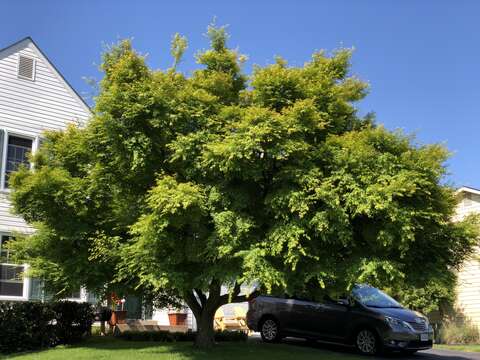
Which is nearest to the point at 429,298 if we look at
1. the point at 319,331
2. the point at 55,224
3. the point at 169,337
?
the point at 319,331

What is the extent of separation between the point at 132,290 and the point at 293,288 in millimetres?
4274

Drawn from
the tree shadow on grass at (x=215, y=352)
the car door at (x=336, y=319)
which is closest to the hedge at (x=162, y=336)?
the tree shadow on grass at (x=215, y=352)

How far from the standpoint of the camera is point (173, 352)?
11.9 m

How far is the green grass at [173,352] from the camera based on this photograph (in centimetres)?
1148

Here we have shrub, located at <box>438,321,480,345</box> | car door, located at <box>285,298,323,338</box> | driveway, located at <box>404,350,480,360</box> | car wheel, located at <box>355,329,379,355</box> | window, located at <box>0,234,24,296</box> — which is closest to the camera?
car wheel, located at <box>355,329,379,355</box>

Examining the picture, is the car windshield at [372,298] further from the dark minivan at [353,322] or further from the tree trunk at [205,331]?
the tree trunk at [205,331]

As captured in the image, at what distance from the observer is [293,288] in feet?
31.0

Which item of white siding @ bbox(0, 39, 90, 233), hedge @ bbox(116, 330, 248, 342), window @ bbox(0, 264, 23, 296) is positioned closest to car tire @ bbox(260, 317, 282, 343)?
hedge @ bbox(116, 330, 248, 342)

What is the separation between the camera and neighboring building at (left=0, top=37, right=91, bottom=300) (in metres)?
17.1

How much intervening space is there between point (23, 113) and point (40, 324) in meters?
7.68

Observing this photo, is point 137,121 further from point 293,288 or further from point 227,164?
point 293,288

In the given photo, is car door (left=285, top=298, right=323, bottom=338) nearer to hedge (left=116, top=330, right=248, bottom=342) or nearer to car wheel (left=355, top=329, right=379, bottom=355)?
car wheel (left=355, top=329, right=379, bottom=355)

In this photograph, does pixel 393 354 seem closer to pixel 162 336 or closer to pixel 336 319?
Answer: pixel 336 319

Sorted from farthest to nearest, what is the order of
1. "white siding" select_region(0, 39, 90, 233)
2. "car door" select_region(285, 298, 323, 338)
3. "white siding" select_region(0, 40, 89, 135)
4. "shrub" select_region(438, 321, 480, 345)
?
1. "shrub" select_region(438, 321, 480, 345)
2. "white siding" select_region(0, 40, 89, 135)
3. "white siding" select_region(0, 39, 90, 233)
4. "car door" select_region(285, 298, 323, 338)
